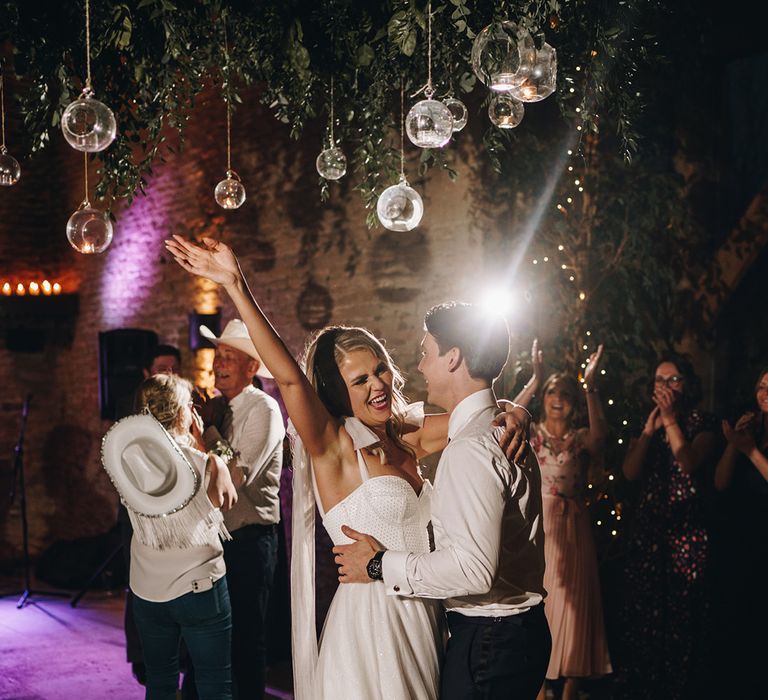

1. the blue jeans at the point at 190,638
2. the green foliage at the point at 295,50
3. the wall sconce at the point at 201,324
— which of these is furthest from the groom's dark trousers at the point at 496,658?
the wall sconce at the point at 201,324

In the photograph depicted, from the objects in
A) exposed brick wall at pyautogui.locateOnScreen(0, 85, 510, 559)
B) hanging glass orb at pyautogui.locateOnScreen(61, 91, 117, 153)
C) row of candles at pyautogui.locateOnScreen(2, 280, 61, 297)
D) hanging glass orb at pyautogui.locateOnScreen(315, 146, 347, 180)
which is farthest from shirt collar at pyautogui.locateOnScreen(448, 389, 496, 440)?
row of candles at pyautogui.locateOnScreen(2, 280, 61, 297)

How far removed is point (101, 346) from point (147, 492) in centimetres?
501

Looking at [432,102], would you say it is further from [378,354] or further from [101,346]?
[101,346]

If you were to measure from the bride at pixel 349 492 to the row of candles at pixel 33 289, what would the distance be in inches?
254

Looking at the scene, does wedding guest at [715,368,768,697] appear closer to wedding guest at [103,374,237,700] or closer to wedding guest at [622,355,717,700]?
wedding guest at [622,355,717,700]

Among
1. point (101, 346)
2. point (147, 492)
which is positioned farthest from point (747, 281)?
point (101, 346)

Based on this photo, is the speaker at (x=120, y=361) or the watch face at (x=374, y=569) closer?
the watch face at (x=374, y=569)

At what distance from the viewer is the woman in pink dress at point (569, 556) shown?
4.29 metres

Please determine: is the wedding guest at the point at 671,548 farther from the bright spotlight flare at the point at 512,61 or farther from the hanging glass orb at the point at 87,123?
the hanging glass orb at the point at 87,123

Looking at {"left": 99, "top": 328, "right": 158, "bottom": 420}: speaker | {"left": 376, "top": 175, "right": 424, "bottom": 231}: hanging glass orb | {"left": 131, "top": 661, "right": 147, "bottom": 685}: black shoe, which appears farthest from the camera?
{"left": 99, "top": 328, "right": 158, "bottom": 420}: speaker

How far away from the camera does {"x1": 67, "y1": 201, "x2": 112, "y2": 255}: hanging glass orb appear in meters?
2.82

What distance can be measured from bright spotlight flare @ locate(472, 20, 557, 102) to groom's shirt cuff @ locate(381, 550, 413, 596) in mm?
1265

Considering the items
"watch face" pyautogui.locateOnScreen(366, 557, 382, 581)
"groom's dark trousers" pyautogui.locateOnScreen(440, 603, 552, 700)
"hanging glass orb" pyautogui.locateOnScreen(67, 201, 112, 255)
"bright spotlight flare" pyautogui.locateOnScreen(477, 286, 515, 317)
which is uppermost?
"hanging glass orb" pyautogui.locateOnScreen(67, 201, 112, 255)

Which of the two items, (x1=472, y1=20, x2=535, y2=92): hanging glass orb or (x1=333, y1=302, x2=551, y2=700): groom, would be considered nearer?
(x1=333, y1=302, x2=551, y2=700): groom
